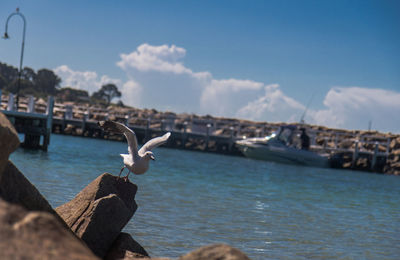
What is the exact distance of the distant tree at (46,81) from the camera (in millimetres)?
121062

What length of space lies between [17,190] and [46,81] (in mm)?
120132

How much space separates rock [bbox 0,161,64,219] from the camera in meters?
5.31

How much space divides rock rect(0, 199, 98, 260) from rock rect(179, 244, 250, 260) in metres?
0.88

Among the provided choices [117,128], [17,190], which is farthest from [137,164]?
[17,190]

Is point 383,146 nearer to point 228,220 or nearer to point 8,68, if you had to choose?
point 228,220

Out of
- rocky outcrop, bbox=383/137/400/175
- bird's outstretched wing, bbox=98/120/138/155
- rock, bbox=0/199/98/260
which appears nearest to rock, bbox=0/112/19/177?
rock, bbox=0/199/98/260

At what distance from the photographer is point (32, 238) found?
2934mm

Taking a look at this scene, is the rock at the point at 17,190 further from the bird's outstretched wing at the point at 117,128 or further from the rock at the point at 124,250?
the bird's outstretched wing at the point at 117,128

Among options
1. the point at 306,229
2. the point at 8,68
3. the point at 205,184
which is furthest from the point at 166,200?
the point at 8,68

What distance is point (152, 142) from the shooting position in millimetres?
9164

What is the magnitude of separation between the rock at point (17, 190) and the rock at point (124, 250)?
3.56 ft

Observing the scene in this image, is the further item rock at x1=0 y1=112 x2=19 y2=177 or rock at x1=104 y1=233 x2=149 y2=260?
rock at x1=104 y1=233 x2=149 y2=260

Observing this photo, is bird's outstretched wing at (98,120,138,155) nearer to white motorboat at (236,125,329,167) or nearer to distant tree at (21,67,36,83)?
white motorboat at (236,125,329,167)

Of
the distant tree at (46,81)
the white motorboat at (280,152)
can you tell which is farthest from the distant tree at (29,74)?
the white motorboat at (280,152)
